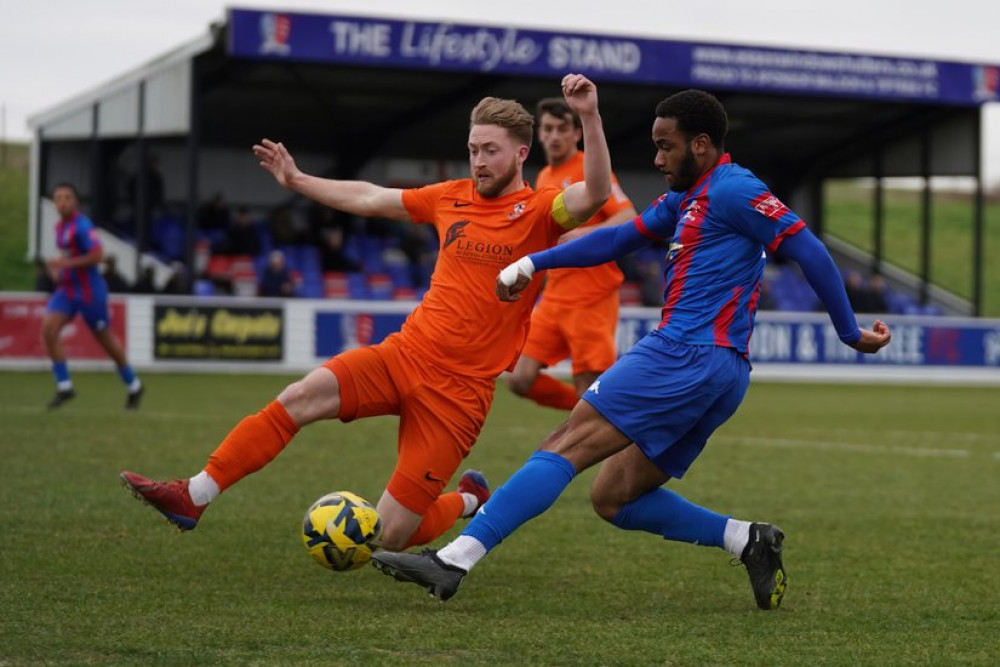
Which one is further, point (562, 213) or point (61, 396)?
point (61, 396)

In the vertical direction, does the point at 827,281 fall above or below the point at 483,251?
below

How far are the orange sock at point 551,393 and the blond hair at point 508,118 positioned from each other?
404 centimetres

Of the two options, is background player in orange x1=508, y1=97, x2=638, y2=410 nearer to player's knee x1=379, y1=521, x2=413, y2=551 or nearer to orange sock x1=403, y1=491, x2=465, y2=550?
orange sock x1=403, y1=491, x2=465, y2=550

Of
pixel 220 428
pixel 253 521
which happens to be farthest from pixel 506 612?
pixel 220 428

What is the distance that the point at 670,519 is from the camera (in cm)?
618

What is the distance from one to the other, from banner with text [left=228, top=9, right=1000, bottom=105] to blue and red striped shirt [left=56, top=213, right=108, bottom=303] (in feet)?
32.8

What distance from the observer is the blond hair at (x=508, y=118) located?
6.25 metres

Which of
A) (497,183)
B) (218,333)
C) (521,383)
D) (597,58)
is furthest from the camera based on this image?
(597,58)

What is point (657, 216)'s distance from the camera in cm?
594

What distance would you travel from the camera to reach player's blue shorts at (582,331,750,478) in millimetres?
5652

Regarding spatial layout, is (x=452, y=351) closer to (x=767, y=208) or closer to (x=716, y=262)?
(x=716, y=262)

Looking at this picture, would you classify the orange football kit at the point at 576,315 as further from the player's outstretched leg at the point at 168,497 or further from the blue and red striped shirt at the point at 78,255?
the blue and red striped shirt at the point at 78,255

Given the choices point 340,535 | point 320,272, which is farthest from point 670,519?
point 320,272

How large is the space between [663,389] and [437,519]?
1.52m
